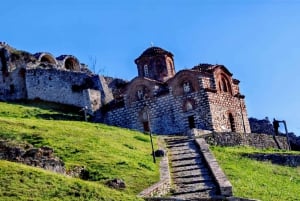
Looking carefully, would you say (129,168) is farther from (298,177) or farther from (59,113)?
(59,113)

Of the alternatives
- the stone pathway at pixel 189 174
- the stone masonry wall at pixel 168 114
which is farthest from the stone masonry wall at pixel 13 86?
the stone pathway at pixel 189 174

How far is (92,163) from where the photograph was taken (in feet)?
67.7

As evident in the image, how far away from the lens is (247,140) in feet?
110

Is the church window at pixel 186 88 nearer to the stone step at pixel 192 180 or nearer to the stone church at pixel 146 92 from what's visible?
the stone church at pixel 146 92

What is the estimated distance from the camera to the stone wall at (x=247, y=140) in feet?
103

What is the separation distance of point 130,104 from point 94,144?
52.1 feet

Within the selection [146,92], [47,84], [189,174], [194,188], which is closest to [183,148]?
[189,174]

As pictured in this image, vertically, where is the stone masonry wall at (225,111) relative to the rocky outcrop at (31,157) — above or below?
above

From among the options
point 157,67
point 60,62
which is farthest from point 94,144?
point 60,62

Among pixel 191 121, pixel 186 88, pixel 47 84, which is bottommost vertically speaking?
pixel 191 121

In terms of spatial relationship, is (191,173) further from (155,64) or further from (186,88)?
(155,64)

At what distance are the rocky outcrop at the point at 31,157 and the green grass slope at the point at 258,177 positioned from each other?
5.81 meters

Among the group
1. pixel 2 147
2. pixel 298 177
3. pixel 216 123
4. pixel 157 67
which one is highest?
pixel 157 67

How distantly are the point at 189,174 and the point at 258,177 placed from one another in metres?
3.31
